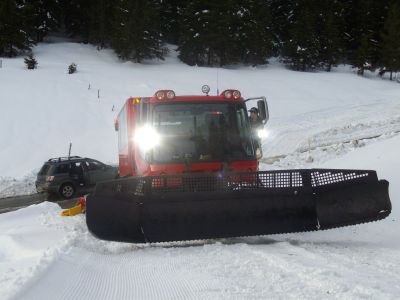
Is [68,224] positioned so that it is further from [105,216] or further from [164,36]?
[164,36]

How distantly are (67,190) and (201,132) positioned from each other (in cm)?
1156

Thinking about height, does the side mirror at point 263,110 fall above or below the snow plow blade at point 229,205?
above

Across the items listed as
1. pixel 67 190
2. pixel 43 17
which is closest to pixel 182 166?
pixel 67 190

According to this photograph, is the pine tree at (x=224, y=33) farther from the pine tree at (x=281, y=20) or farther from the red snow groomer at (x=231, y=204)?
the red snow groomer at (x=231, y=204)

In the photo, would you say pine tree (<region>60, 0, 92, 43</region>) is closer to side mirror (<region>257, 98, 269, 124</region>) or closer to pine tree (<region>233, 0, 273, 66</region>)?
pine tree (<region>233, 0, 273, 66</region>)

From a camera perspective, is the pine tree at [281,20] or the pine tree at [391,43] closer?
the pine tree at [391,43]

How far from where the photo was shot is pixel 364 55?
56.9 meters

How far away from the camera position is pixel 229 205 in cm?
671

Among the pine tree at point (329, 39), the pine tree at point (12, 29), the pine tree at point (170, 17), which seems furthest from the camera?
the pine tree at point (170, 17)

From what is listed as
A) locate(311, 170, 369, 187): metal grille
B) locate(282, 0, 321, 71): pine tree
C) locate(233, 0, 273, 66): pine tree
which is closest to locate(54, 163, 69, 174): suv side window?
locate(311, 170, 369, 187): metal grille

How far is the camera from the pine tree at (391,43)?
5648cm

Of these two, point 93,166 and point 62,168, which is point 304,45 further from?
point 62,168

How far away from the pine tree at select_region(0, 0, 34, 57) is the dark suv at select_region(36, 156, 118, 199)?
39636 millimetres

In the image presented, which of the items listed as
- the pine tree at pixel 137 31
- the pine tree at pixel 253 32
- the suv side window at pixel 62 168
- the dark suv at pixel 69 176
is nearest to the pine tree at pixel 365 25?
the pine tree at pixel 253 32
